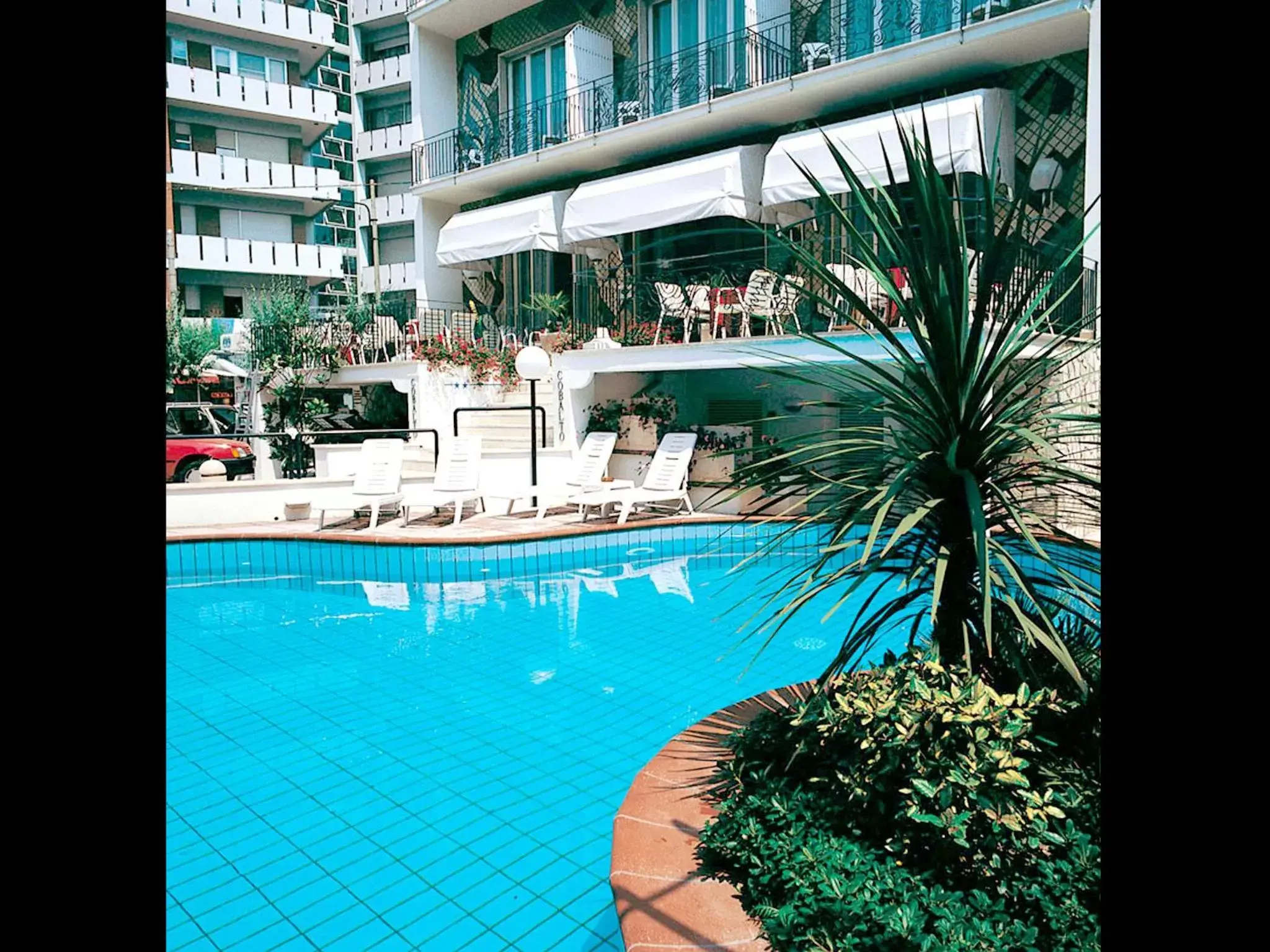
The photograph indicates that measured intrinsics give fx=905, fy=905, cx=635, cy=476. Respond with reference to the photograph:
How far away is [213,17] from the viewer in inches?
1188

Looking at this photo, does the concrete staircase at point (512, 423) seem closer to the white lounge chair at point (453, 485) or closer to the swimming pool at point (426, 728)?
the white lounge chair at point (453, 485)

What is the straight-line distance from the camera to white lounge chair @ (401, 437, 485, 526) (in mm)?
12133

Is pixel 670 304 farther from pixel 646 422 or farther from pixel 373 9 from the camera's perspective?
pixel 373 9

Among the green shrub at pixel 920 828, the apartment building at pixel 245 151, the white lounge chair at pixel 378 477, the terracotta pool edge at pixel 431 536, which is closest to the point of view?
the green shrub at pixel 920 828

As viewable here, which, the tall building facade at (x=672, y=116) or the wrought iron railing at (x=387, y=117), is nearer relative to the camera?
the tall building facade at (x=672, y=116)

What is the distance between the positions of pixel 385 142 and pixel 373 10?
4713 millimetres

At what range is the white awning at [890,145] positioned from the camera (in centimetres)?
1184

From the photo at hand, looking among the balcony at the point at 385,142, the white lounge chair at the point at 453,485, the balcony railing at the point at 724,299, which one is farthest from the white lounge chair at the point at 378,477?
the balcony at the point at 385,142

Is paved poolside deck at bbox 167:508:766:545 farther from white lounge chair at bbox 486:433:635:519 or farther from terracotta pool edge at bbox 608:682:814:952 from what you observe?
terracotta pool edge at bbox 608:682:814:952

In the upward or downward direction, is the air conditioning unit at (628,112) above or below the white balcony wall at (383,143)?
below

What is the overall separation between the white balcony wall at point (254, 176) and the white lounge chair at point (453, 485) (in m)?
22.4
